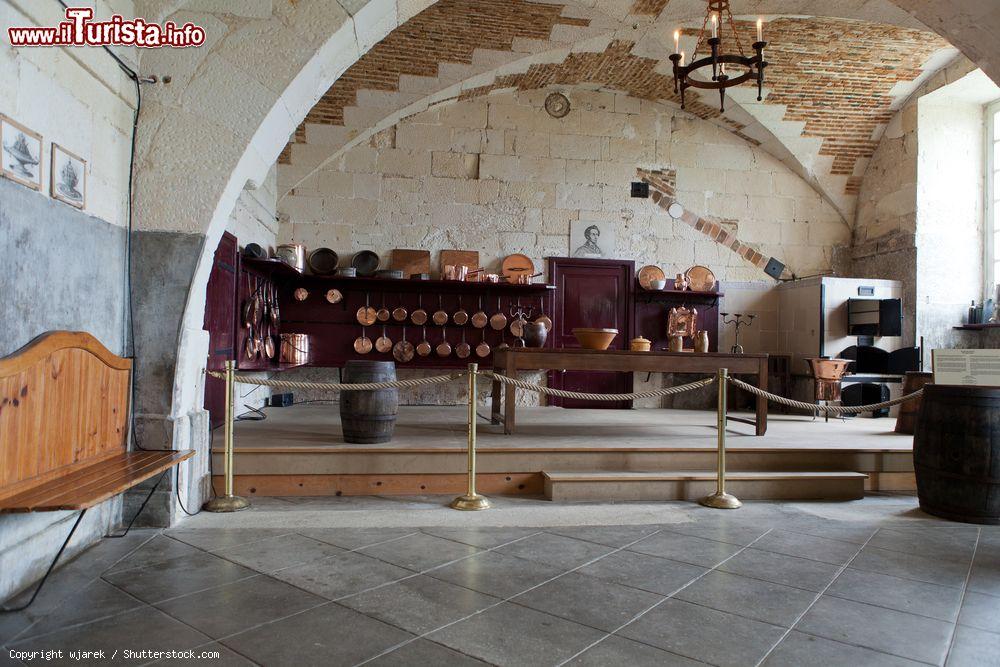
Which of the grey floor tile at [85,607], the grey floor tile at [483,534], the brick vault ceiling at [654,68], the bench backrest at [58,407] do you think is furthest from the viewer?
the brick vault ceiling at [654,68]

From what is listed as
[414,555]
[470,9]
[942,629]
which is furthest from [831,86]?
[414,555]

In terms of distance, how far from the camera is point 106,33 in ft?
10.7

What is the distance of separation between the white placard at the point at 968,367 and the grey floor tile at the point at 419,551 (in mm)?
3397

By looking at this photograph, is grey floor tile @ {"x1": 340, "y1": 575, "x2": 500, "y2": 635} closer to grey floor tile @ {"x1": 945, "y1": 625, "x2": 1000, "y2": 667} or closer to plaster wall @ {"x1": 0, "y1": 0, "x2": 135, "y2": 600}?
plaster wall @ {"x1": 0, "y1": 0, "x2": 135, "y2": 600}

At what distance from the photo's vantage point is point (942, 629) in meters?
2.46

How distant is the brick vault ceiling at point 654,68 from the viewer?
259 inches

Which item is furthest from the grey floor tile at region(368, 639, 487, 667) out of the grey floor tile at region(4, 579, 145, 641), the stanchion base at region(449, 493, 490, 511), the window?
the window

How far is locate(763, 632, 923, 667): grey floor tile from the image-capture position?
7.06 feet

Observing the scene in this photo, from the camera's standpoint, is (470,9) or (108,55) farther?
(470,9)

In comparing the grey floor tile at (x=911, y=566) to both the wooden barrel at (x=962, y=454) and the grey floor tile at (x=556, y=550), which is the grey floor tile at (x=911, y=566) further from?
the grey floor tile at (x=556, y=550)

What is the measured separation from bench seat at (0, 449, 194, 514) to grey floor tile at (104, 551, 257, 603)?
0.41 metres

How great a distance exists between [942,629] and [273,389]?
22.9ft

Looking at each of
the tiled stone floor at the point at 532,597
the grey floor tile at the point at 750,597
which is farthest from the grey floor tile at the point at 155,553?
the grey floor tile at the point at 750,597

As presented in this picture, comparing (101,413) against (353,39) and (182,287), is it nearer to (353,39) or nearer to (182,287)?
(182,287)
